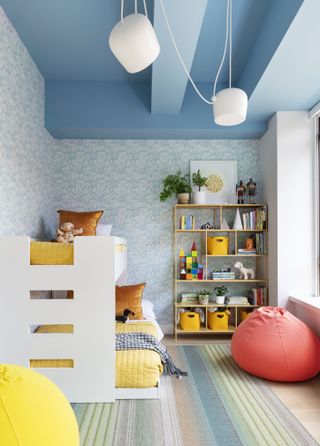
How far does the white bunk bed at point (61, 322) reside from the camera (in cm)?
249

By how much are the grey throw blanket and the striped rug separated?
8 centimetres

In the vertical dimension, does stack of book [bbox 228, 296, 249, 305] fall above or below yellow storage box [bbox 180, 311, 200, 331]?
above

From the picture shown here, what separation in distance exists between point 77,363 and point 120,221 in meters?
2.21

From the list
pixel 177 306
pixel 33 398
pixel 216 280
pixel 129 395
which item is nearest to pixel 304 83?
pixel 216 280

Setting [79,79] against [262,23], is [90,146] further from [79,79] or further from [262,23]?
[262,23]

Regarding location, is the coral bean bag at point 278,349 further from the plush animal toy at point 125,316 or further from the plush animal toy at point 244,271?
the plush animal toy at point 244,271

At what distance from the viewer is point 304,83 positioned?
3.25 m

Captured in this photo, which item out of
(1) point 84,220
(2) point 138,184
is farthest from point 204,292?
(1) point 84,220

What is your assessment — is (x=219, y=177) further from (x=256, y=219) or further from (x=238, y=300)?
(x=238, y=300)

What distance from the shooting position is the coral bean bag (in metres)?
2.79

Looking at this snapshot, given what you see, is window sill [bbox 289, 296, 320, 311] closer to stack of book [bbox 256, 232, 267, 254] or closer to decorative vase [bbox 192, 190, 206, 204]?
stack of book [bbox 256, 232, 267, 254]

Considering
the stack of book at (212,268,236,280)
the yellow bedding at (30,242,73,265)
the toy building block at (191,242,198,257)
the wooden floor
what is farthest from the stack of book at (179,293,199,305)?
the yellow bedding at (30,242,73,265)

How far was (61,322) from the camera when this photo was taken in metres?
2.52

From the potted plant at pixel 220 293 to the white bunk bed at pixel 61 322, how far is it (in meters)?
2.01
